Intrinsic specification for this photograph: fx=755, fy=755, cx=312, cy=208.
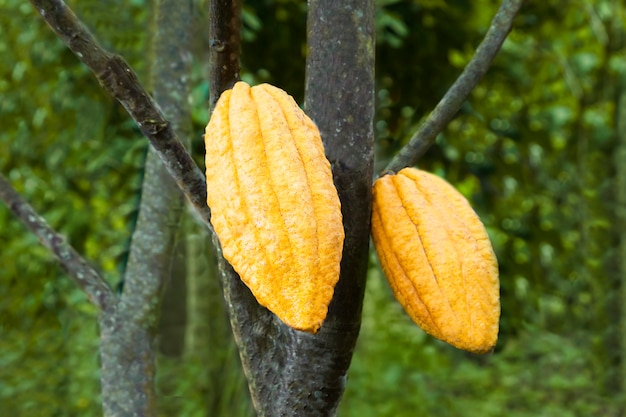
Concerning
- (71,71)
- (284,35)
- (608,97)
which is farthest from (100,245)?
(608,97)

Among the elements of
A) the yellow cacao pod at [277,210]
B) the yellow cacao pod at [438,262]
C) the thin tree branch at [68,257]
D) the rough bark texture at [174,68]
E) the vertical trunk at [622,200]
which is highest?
the rough bark texture at [174,68]

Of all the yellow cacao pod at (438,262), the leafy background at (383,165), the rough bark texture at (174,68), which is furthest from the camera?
the leafy background at (383,165)

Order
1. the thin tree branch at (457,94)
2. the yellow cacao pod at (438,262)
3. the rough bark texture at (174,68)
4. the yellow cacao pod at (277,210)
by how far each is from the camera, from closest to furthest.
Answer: the yellow cacao pod at (277,210) → the yellow cacao pod at (438,262) → the thin tree branch at (457,94) → the rough bark texture at (174,68)

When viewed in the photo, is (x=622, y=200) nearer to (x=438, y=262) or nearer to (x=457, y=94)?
(x=457, y=94)

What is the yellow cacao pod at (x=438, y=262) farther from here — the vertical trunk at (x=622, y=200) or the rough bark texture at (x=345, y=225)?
the vertical trunk at (x=622, y=200)

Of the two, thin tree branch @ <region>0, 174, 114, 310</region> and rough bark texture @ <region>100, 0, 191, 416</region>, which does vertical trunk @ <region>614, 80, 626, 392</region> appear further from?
thin tree branch @ <region>0, 174, 114, 310</region>

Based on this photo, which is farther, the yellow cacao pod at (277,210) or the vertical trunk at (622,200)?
the vertical trunk at (622,200)

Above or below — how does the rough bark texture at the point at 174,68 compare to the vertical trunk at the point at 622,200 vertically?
above

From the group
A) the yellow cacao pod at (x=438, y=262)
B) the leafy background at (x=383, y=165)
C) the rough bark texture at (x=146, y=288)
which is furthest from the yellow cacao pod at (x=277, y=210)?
the leafy background at (x=383, y=165)

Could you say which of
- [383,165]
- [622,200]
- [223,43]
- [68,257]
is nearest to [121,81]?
[223,43]
